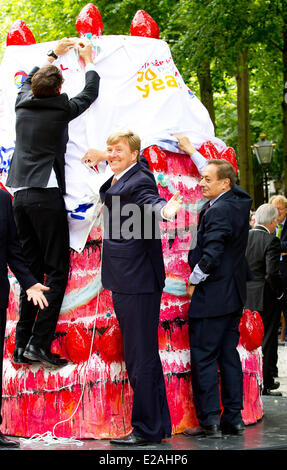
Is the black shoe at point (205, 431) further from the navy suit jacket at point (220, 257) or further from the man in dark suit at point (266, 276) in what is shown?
the man in dark suit at point (266, 276)

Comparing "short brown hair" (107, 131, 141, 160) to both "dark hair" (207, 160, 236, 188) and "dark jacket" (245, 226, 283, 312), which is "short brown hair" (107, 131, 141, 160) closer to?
"dark hair" (207, 160, 236, 188)

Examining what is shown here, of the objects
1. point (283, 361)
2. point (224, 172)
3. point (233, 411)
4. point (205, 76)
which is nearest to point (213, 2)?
point (205, 76)

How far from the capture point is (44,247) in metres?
5.76

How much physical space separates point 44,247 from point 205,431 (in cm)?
175

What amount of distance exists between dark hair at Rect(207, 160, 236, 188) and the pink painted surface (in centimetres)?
32

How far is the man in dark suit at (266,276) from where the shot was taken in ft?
28.0

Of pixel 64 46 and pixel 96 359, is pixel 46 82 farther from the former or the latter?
pixel 96 359

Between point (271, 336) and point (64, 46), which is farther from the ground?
point (64, 46)

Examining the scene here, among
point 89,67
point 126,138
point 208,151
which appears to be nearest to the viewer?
point 126,138

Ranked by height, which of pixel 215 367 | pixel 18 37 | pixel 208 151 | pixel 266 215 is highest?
pixel 18 37

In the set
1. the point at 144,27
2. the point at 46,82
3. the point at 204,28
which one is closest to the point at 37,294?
the point at 46,82

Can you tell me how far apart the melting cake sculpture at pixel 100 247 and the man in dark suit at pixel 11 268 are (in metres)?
0.49

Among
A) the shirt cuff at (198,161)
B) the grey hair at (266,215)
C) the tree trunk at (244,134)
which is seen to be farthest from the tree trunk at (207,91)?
the shirt cuff at (198,161)
